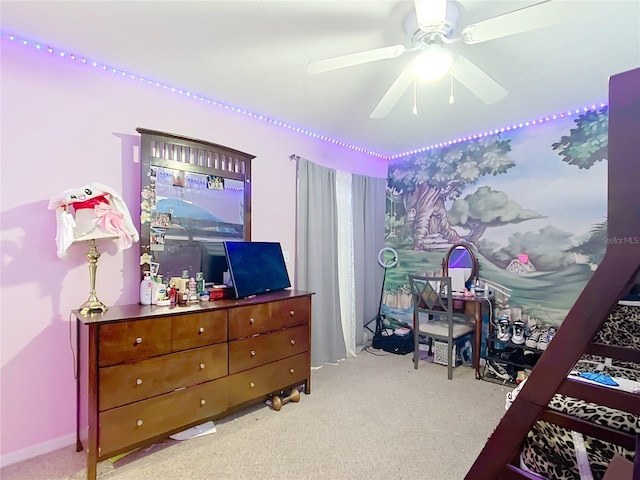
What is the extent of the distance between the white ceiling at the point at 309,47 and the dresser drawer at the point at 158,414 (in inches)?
83.1

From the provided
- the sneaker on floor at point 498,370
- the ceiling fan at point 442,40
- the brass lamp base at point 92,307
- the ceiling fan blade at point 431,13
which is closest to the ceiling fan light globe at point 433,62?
the ceiling fan at point 442,40

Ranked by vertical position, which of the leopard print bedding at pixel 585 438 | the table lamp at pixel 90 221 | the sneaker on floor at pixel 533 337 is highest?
the table lamp at pixel 90 221

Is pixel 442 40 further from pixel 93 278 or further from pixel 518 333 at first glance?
pixel 518 333

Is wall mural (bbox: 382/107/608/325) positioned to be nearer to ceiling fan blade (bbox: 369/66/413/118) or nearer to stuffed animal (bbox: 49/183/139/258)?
ceiling fan blade (bbox: 369/66/413/118)

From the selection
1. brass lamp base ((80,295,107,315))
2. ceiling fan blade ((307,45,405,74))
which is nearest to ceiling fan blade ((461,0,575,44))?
ceiling fan blade ((307,45,405,74))

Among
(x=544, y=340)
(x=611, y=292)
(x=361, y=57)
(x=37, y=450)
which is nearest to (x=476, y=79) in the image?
(x=361, y=57)

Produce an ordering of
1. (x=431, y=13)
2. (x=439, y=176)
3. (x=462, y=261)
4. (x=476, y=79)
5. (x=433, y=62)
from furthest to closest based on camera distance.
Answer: (x=439, y=176) → (x=462, y=261) → (x=476, y=79) → (x=433, y=62) → (x=431, y=13)

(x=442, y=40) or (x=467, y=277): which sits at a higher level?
(x=442, y=40)

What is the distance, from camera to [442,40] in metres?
1.68

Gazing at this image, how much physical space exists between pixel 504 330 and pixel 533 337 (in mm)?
241

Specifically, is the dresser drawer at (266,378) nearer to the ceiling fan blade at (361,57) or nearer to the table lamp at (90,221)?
the table lamp at (90,221)

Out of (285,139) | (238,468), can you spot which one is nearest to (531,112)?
(285,139)

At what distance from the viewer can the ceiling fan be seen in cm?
131

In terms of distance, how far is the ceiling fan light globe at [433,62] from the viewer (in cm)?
160
